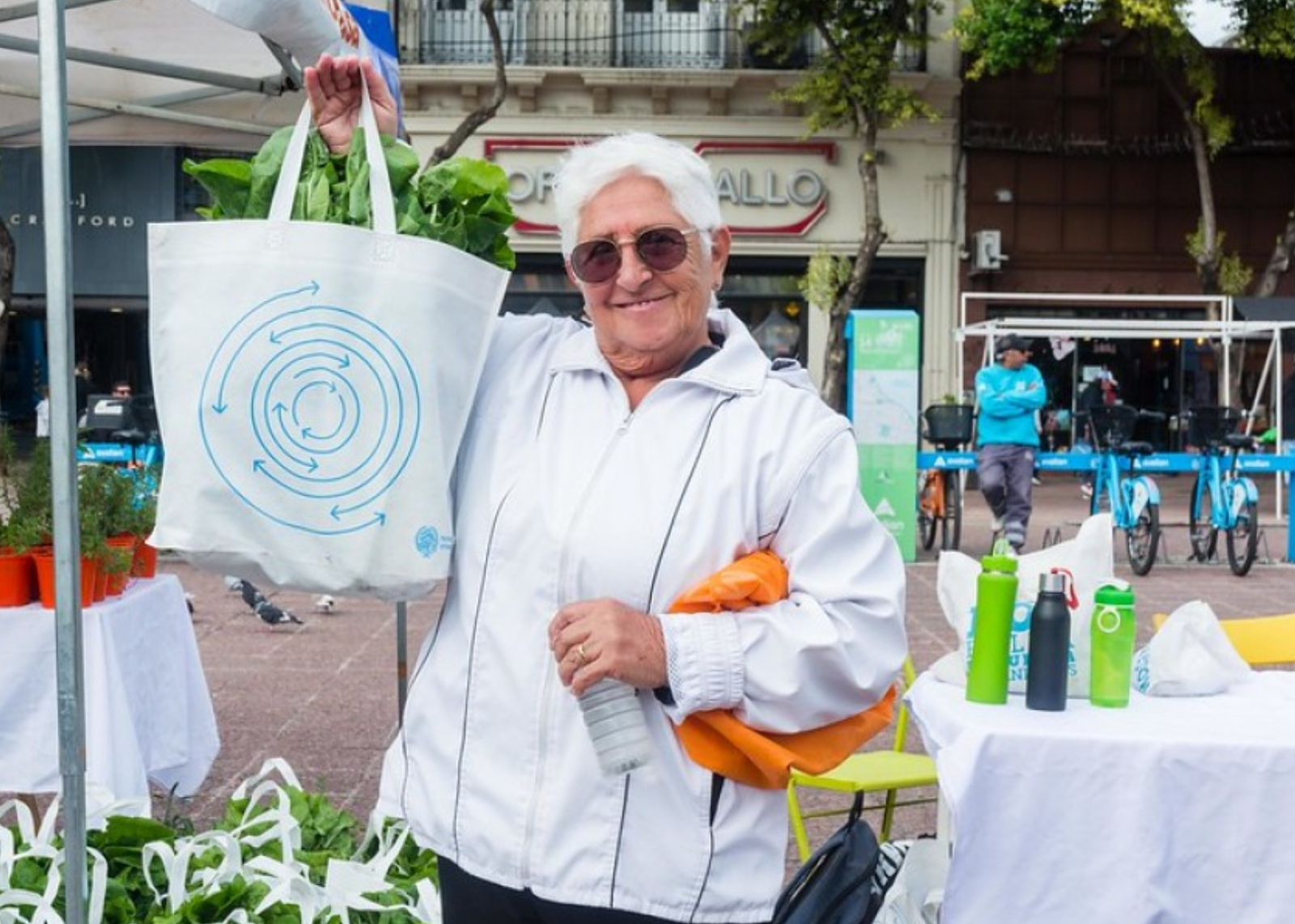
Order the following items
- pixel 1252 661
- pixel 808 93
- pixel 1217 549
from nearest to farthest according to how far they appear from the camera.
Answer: pixel 1252 661 → pixel 1217 549 → pixel 808 93

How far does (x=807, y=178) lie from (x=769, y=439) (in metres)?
20.4

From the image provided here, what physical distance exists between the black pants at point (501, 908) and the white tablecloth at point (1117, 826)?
1216mm

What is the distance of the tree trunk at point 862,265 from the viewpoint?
66.2 ft

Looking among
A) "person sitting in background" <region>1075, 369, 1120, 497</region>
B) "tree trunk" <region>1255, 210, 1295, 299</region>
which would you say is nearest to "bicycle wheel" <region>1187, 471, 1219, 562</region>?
Answer: "person sitting in background" <region>1075, 369, 1120, 497</region>

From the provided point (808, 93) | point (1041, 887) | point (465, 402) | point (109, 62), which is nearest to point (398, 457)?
point (465, 402)

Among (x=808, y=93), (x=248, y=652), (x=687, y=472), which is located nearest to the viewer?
(x=687, y=472)

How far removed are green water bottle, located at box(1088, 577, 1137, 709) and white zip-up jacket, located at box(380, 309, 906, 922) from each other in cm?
137

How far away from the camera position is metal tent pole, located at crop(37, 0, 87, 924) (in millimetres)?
Answer: 2355

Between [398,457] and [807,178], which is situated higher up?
[807,178]

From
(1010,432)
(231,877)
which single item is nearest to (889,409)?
(1010,432)

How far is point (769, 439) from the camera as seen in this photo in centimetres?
199

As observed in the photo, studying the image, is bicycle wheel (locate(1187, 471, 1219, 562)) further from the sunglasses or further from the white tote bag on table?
the white tote bag on table

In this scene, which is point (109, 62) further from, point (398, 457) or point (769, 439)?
point (769, 439)

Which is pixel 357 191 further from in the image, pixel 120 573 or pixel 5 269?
pixel 5 269
